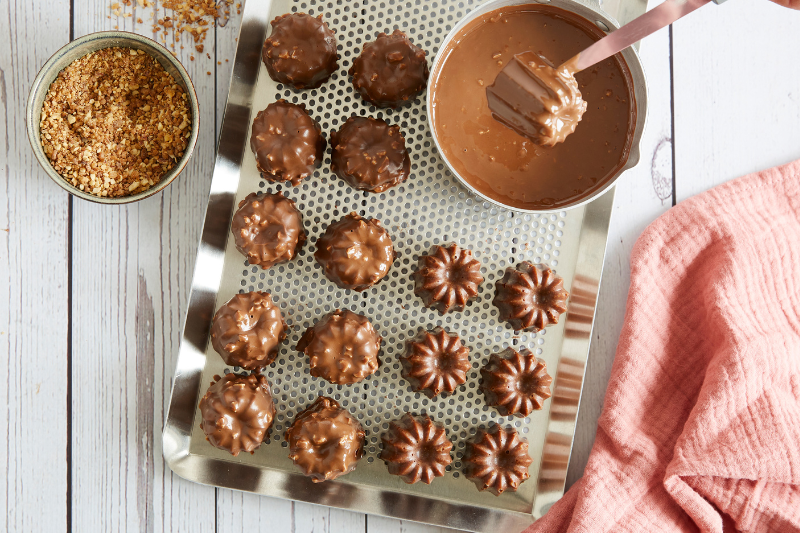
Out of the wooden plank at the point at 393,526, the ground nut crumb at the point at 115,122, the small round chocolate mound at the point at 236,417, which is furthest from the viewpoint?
the wooden plank at the point at 393,526

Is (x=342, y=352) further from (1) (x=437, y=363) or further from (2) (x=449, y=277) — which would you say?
(2) (x=449, y=277)

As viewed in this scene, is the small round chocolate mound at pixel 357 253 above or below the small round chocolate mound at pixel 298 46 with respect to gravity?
below

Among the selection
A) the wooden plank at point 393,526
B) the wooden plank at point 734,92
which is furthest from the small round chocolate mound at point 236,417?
the wooden plank at point 734,92

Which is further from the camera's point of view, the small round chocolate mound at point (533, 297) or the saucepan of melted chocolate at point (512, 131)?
the small round chocolate mound at point (533, 297)

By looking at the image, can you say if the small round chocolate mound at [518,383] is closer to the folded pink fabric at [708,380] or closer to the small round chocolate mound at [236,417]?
the folded pink fabric at [708,380]

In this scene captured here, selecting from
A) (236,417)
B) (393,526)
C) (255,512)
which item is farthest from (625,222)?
(255,512)

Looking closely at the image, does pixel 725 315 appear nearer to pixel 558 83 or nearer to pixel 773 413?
pixel 773 413
